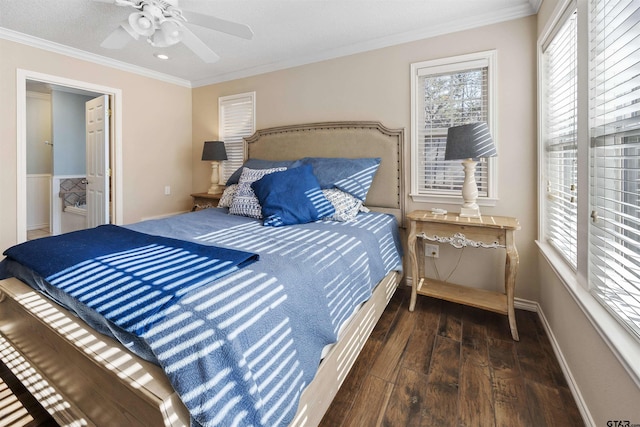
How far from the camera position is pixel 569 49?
5.78ft

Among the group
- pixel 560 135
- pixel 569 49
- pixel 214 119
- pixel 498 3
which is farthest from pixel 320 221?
pixel 214 119

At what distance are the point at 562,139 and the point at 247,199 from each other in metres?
2.34

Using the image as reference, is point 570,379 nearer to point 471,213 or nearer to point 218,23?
point 471,213

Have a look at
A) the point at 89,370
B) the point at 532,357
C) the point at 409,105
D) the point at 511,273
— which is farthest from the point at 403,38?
the point at 89,370

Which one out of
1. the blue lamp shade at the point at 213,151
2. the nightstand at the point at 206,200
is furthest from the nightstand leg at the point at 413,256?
the blue lamp shade at the point at 213,151

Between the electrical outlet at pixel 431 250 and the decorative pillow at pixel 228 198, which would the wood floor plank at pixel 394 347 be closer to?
the electrical outlet at pixel 431 250

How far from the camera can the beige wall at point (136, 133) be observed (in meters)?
2.80

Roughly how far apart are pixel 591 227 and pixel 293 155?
2598 millimetres

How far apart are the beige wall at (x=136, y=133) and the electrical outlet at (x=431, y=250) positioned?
3.45 metres

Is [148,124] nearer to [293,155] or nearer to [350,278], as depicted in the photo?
[293,155]

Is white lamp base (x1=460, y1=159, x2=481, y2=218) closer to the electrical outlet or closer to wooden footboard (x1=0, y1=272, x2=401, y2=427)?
the electrical outlet

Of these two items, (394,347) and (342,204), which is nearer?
(394,347)

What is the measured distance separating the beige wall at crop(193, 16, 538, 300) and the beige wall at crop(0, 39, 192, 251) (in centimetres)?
129

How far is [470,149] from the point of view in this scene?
2148mm
